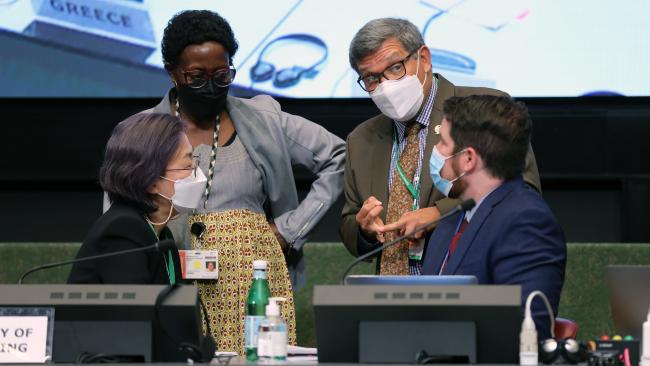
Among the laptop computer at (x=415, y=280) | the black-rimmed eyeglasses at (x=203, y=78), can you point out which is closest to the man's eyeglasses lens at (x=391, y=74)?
the black-rimmed eyeglasses at (x=203, y=78)

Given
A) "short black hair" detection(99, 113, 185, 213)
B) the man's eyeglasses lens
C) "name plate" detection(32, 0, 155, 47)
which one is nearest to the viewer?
"short black hair" detection(99, 113, 185, 213)

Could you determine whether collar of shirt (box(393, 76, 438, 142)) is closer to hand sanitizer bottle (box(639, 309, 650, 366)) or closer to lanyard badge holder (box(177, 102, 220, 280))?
lanyard badge holder (box(177, 102, 220, 280))

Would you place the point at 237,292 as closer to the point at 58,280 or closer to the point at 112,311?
the point at 112,311

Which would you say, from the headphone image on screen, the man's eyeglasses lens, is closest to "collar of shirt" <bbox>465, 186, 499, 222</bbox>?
the man's eyeglasses lens

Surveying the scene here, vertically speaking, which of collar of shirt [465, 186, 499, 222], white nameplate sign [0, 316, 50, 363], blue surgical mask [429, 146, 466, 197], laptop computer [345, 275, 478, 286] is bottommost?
white nameplate sign [0, 316, 50, 363]

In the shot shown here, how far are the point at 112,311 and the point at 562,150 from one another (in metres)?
2.70

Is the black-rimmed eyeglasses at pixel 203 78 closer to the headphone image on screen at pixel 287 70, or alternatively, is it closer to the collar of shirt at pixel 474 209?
the collar of shirt at pixel 474 209

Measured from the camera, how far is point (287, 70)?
4777mm

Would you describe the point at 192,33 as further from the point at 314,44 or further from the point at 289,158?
the point at 314,44

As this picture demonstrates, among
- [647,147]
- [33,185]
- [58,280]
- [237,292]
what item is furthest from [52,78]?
[647,147]

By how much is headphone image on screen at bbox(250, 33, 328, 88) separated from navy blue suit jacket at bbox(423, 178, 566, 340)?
1895 millimetres

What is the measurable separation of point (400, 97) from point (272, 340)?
1145 millimetres

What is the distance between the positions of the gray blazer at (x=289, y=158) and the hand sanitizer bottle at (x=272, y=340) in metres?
0.92

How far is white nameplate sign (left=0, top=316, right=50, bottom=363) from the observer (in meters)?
2.48
